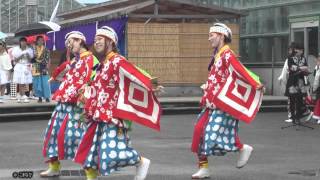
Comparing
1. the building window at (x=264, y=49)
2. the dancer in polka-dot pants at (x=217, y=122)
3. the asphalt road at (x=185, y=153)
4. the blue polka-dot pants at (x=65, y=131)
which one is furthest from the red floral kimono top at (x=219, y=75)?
the building window at (x=264, y=49)

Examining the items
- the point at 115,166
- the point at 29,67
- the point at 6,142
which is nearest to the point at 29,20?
the point at 29,67

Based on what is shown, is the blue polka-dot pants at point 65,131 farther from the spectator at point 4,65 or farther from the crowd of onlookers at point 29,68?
the spectator at point 4,65

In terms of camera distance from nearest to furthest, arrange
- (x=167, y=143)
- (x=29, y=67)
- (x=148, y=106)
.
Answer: (x=148, y=106), (x=167, y=143), (x=29, y=67)

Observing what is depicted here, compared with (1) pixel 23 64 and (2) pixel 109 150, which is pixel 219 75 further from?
(1) pixel 23 64

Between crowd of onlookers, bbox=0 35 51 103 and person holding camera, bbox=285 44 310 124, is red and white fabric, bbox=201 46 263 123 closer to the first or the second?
person holding camera, bbox=285 44 310 124

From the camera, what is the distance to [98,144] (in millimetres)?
7562

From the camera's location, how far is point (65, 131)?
28.0 ft

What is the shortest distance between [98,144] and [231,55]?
218 centimetres

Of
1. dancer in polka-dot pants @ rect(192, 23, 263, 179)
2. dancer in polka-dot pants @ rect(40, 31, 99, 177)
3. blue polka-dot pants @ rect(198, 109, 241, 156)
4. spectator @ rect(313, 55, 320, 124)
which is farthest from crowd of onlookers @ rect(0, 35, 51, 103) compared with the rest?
blue polka-dot pants @ rect(198, 109, 241, 156)

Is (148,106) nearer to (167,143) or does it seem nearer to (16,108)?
(167,143)

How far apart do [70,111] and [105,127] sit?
123cm

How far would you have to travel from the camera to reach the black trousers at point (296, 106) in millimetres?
15695

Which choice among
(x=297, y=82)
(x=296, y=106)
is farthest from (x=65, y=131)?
(x=296, y=106)

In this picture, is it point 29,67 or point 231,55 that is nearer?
point 231,55
